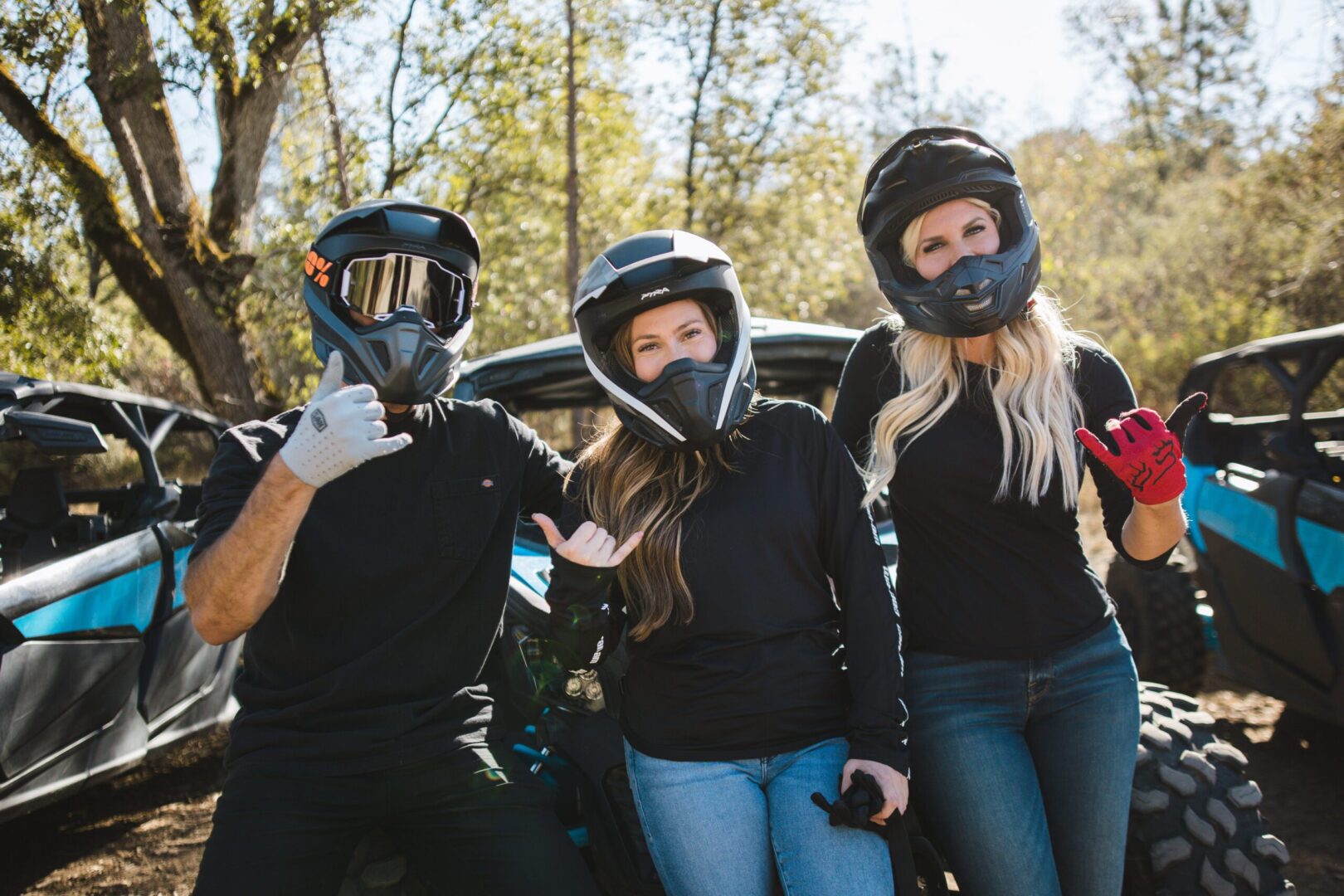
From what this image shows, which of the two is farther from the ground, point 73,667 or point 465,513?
point 465,513

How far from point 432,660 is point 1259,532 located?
3732 mm

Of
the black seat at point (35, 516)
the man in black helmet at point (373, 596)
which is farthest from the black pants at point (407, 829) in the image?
the black seat at point (35, 516)

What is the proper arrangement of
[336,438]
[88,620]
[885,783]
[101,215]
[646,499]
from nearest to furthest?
[336,438]
[885,783]
[646,499]
[88,620]
[101,215]

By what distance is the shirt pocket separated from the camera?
2.66 m

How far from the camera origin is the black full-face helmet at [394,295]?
2.60m

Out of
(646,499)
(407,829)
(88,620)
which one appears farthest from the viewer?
(88,620)

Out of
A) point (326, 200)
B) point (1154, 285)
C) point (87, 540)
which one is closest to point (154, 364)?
point (326, 200)

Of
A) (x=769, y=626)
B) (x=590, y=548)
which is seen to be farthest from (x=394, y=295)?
(x=769, y=626)

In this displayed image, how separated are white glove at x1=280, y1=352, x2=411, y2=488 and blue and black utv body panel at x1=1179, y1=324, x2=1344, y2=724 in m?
3.79

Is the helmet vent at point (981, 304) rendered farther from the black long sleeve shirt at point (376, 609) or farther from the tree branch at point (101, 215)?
the tree branch at point (101, 215)

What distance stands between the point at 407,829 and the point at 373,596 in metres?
0.60

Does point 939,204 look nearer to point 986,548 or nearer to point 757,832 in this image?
point 986,548

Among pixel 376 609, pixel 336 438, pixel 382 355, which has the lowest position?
pixel 376 609

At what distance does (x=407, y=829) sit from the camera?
253 cm
